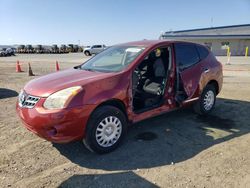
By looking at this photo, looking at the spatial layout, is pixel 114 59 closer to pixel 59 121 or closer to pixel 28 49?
pixel 59 121

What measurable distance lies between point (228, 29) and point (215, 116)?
38073mm

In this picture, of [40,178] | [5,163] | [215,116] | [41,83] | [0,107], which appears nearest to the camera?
[40,178]

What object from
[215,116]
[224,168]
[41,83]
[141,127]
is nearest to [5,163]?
[41,83]

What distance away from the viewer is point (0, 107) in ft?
21.1

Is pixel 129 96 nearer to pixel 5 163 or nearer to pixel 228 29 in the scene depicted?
pixel 5 163

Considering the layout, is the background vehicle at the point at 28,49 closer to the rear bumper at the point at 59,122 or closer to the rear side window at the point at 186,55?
the rear side window at the point at 186,55

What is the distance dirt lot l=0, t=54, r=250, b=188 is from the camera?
10.4 ft

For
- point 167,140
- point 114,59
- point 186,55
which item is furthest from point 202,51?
point 167,140

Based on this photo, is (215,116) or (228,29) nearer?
(215,116)

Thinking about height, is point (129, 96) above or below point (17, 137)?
above

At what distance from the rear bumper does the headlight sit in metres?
0.08

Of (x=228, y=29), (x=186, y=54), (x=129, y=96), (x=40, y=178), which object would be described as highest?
(x=228, y=29)

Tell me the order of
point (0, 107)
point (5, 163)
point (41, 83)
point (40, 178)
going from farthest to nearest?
point (0, 107) < point (41, 83) < point (5, 163) < point (40, 178)

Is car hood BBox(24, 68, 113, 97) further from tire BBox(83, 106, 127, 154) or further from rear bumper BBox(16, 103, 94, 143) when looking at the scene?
tire BBox(83, 106, 127, 154)
